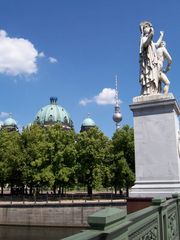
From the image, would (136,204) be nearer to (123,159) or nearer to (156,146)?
(156,146)

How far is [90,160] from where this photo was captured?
50.9m

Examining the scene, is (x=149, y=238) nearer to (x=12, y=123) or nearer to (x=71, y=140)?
(x=71, y=140)

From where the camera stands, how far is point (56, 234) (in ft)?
117

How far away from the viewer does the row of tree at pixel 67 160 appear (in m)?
48.7

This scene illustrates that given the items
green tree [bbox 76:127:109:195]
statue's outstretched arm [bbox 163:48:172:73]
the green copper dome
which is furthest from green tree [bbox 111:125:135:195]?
the green copper dome

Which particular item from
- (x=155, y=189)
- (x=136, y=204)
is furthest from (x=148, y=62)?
(x=136, y=204)

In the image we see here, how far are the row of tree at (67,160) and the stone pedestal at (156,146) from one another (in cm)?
3586

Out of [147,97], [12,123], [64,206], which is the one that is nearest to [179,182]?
[147,97]

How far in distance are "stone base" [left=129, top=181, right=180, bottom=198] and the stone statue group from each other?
11.5ft

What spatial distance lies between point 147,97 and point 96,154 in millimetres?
38482

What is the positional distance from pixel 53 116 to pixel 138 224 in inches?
5187

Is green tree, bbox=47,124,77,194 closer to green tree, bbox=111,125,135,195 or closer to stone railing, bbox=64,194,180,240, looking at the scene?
green tree, bbox=111,125,135,195

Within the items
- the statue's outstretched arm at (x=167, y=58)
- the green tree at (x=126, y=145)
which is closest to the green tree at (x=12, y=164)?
the green tree at (x=126, y=145)

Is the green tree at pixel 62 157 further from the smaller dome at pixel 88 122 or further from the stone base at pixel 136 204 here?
the smaller dome at pixel 88 122
